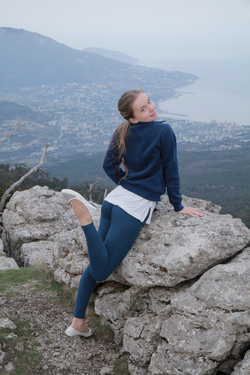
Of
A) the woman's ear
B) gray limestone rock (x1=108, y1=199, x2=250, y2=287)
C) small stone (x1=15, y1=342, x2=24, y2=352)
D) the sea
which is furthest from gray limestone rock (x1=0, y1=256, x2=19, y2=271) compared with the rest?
the sea

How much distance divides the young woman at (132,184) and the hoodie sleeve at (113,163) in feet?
0.05

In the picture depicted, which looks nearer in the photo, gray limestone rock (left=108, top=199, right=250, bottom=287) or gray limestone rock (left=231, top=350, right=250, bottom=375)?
gray limestone rock (left=231, top=350, right=250, bottom=375)

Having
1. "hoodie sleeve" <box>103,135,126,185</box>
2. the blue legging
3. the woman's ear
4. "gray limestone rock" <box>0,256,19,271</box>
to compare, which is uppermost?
the woman's ear

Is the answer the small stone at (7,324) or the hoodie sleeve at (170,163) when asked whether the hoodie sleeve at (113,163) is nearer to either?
the hoodie sleeve at (170,163)

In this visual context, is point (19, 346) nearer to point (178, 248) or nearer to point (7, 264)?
point (178, 248)

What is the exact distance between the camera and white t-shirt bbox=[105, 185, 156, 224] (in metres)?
3.05

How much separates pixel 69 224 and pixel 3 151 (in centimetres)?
9169

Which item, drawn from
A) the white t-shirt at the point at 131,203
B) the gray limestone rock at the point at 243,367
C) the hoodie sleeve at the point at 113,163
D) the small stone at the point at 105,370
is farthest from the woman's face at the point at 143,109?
the small stone at the point at 105,370

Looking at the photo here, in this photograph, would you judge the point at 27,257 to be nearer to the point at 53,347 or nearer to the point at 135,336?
the point at 53,347

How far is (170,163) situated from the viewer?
10.2 feet

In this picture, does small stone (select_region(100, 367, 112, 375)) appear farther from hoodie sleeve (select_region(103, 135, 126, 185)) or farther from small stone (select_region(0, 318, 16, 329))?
hoodie sleeve (select_region(103, 135, 126, 185))

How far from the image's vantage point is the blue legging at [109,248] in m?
2.87

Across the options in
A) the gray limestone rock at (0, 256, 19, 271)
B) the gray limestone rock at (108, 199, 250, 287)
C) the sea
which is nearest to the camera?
the gray limestone rock at (108, 199, 250, 287)

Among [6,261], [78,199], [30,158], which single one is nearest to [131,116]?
[78,199]
